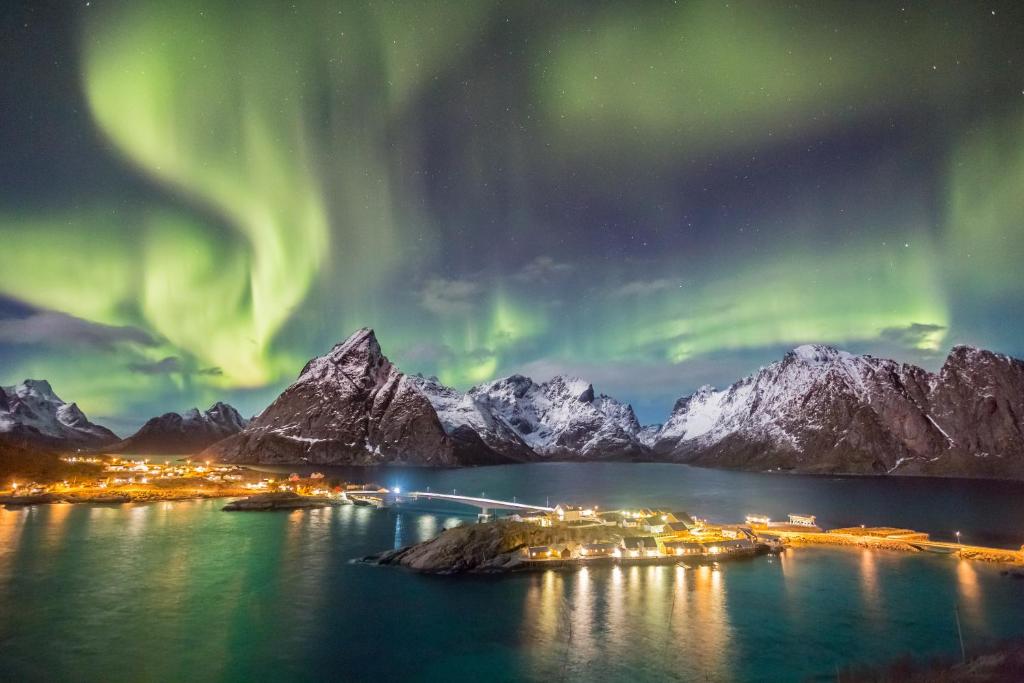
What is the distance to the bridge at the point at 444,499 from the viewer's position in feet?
461

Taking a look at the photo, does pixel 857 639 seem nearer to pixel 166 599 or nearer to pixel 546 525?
pixel 546 525

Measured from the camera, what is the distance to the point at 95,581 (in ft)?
253

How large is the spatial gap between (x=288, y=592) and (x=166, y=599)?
13992 mm

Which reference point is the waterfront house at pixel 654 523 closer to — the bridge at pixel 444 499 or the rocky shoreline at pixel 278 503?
the bridge at pixel 444 499

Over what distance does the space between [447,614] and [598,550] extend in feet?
102

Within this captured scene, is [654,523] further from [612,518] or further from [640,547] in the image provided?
[640,547]

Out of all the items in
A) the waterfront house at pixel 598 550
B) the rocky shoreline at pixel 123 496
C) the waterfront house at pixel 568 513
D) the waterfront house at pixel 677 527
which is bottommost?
the waterfront house at pixel 598 550

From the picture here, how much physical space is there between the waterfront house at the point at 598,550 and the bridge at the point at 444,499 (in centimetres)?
4288

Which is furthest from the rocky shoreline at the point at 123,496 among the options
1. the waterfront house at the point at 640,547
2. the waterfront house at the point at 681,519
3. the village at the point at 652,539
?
the waterfront house at the point at 640,547

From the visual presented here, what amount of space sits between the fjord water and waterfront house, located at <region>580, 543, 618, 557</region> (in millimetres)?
4275

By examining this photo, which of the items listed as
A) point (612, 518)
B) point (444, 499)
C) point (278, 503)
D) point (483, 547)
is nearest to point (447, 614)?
point (483, 547)

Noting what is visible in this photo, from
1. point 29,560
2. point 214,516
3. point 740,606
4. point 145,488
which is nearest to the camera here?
point 740,606

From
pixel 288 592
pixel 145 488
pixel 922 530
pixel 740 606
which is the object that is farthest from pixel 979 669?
pixel 145 488

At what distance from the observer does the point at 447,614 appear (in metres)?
65.1
